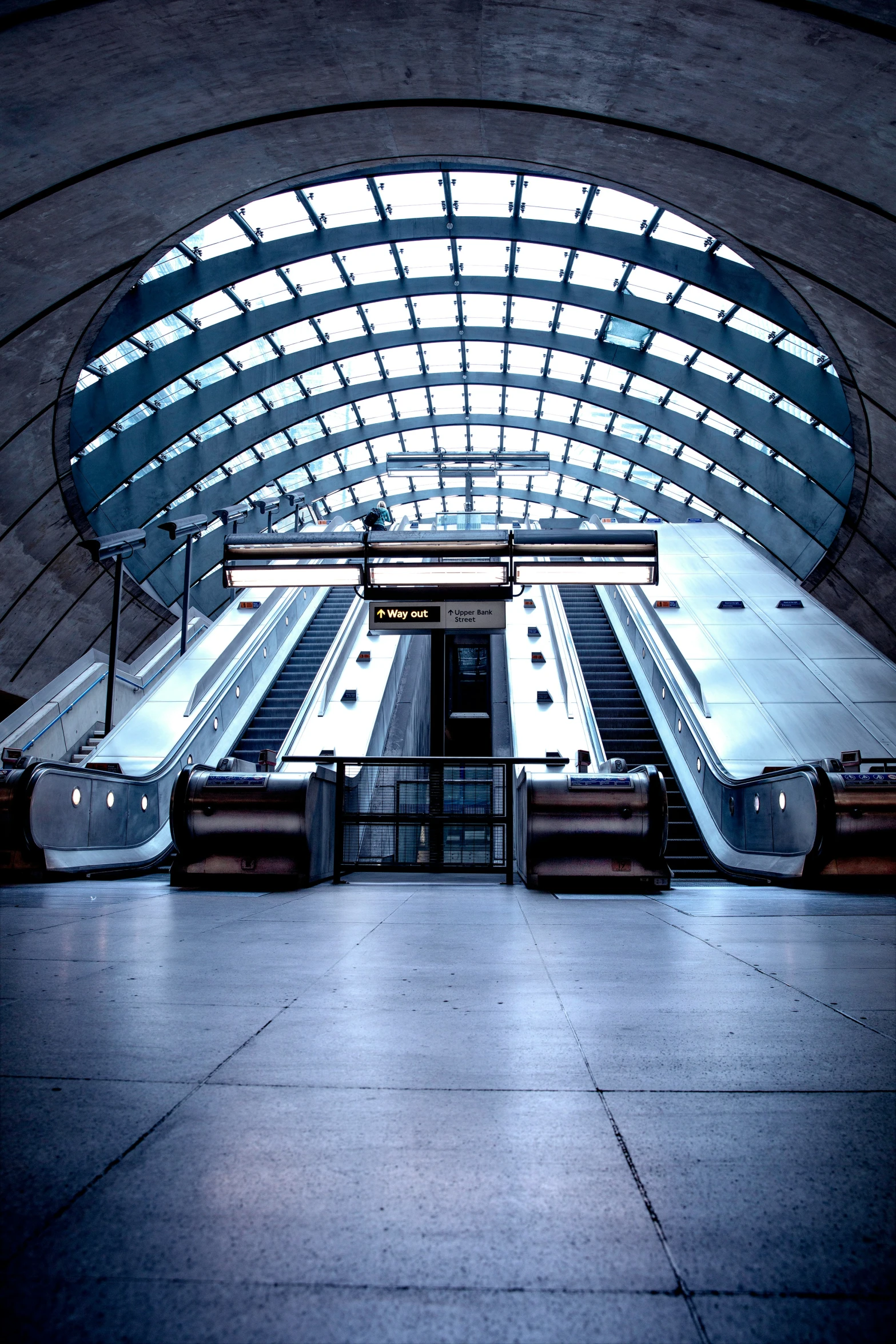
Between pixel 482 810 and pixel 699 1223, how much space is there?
8239mm

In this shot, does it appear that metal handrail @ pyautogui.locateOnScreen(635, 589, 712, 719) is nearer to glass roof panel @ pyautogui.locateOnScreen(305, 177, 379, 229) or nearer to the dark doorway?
the dark doorway

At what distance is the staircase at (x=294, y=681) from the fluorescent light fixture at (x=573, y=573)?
5550mm

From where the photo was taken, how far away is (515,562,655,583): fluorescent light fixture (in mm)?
10273

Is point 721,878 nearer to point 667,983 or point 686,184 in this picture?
point 667,983

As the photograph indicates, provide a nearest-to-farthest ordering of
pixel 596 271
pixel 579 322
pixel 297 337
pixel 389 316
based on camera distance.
A: pixel 596 271 → pixel 297 337 → pixel 579 322 → pixel 389 316

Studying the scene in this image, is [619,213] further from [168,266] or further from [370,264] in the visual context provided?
[168,266]

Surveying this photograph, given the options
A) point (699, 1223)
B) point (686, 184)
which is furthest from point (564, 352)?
point (699, 1223)

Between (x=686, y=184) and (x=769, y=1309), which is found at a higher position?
(x=686, y=184)

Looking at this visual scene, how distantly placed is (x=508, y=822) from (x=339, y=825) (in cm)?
188

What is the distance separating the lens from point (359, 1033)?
271 centimetres

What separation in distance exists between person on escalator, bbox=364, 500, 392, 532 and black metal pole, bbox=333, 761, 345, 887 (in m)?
14.4

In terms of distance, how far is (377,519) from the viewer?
87.0 feet

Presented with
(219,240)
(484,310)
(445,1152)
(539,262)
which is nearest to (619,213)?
(539,262)

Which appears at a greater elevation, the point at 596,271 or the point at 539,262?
the point at 539,262
